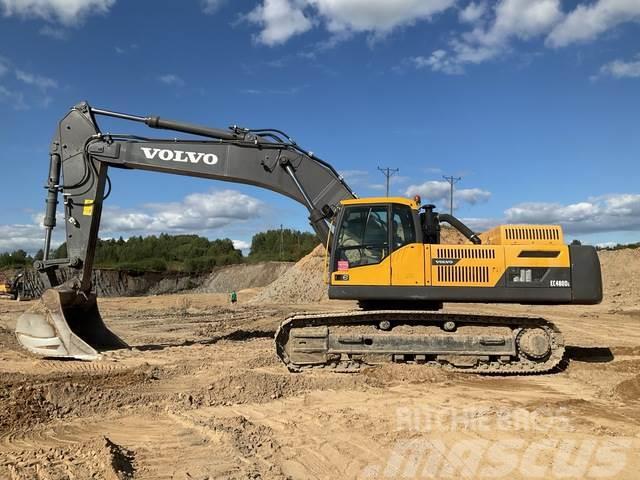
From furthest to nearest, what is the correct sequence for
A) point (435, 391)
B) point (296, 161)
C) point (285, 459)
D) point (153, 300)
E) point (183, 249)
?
1. point (183, 249)
2. point (153, 300)
3. point (296, 161)
4. point (435, 391)
5. point (285, 459)

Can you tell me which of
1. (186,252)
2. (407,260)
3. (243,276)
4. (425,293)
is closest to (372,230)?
(407,260)

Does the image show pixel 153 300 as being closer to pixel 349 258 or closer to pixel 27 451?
pixel 349 258

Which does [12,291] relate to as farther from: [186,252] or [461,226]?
[186,252]

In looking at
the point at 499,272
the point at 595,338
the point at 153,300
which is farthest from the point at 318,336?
the point at 153,300

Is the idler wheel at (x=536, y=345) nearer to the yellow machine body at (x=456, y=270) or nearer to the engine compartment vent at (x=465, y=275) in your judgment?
the yellow machine body at (x=456, y=270)

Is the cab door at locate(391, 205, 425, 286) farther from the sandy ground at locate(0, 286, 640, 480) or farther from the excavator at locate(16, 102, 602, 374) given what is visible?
the sandy ground at locate(0, 286, 640, 480)

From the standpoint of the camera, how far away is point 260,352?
1019 centimetres

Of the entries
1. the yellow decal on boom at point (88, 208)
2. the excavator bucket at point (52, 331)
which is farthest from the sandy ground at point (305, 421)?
the yellow decal on boom at point (88, 208)

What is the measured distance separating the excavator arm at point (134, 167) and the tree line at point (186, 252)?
48.9 m

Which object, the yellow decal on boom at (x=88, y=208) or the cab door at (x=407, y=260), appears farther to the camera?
the yellow decal on boom at (x=88, y=208)

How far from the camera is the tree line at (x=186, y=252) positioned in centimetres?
6131

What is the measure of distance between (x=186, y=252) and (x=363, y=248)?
213 feet

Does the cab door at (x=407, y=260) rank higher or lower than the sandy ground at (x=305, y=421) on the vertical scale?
higher

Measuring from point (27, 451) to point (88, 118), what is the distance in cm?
691
